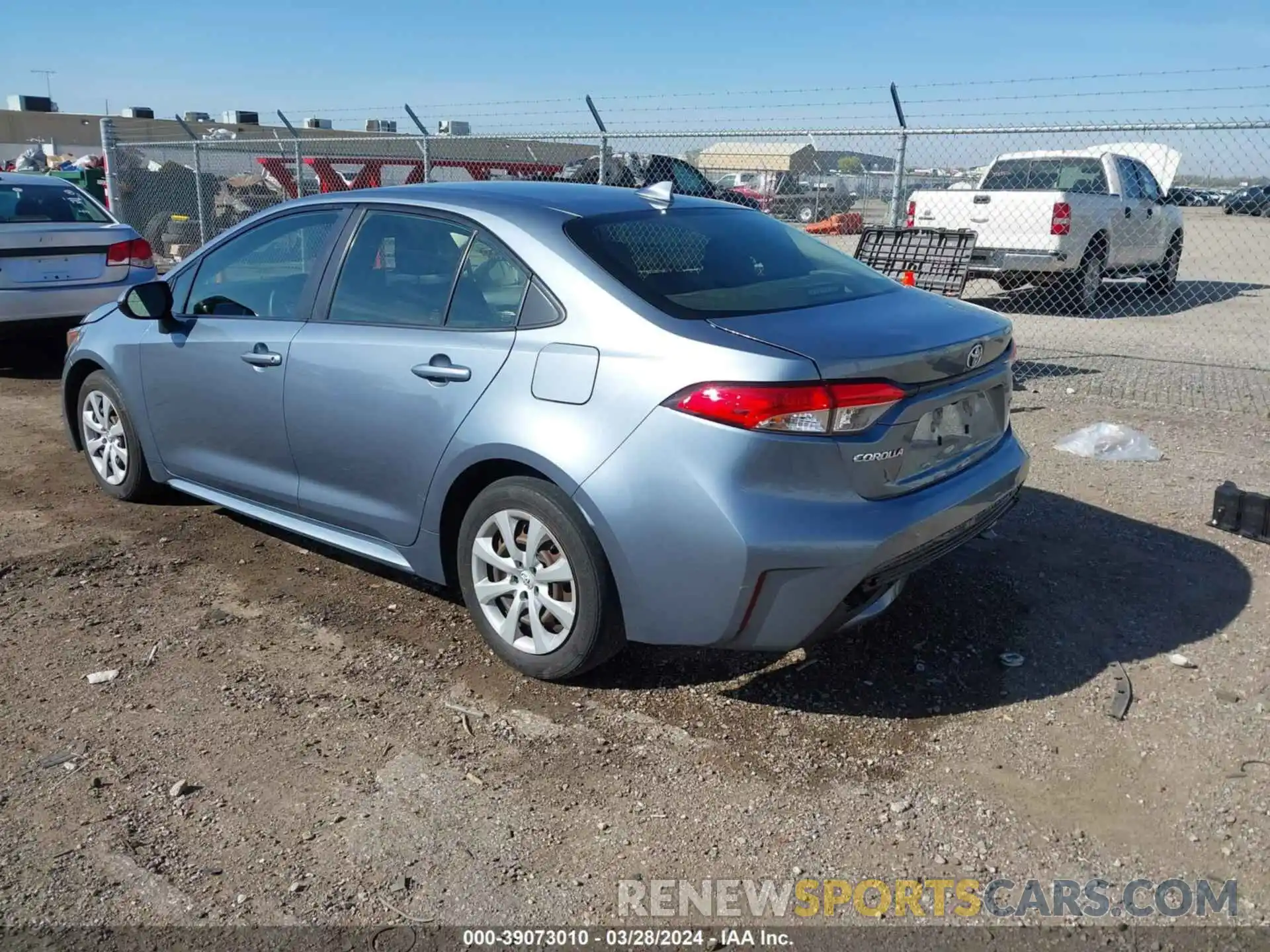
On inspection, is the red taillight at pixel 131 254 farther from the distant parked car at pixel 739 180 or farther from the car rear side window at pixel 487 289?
the distant parked car at pixel 739 180

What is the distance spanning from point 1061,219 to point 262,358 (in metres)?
9.75

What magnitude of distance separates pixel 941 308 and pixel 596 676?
1785 mm

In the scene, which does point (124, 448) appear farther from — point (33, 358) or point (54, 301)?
point (33, 358)

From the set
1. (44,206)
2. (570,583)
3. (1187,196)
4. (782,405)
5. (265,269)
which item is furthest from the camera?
(1187,196)

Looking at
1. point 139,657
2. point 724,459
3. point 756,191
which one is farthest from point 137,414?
point 756,191

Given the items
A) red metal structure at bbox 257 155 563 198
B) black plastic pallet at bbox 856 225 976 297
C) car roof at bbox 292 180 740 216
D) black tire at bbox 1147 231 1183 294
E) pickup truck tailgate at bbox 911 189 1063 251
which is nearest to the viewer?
car roof at bbox 292 180 740 216

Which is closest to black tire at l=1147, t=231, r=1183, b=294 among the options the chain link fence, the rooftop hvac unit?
the chain link fence

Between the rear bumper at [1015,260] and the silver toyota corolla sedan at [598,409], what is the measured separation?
8.14 metres

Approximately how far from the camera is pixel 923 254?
28.8ft

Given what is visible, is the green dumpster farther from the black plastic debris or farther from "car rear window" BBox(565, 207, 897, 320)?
the black plastic debris

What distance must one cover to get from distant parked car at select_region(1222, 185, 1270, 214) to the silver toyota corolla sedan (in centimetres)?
1880

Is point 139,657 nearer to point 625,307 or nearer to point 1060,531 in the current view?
point 625,307

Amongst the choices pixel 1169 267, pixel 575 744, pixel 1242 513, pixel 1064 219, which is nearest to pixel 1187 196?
pixel 1169 267

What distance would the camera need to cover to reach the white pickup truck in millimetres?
11695
